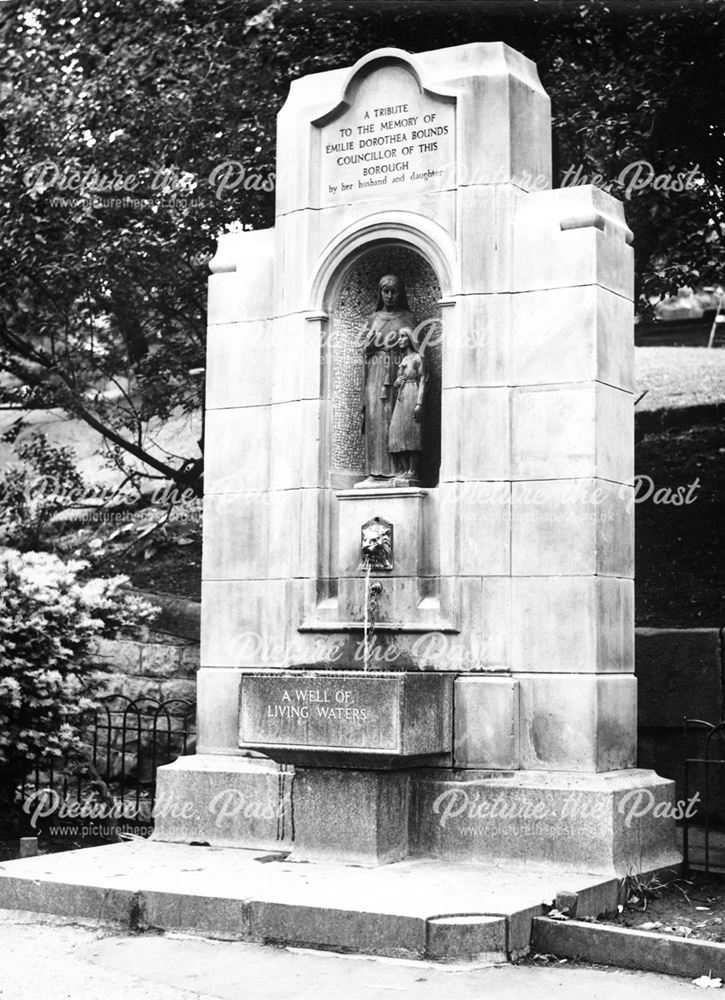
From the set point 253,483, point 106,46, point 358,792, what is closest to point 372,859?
point 358,792

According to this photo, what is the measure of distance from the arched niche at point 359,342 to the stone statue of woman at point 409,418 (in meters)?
0.13

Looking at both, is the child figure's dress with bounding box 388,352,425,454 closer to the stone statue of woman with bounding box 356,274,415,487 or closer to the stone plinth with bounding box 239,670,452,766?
the stone statue of woman with bounding box 356,274,415,487

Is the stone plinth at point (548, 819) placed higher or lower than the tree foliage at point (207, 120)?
lower

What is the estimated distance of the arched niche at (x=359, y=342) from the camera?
11.4 meters

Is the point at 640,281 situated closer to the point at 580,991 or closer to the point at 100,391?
the point at 100,391

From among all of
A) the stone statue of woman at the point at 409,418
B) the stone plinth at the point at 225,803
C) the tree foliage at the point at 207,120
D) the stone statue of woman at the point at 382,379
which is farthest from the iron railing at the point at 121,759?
the tree foliage at the point at 207,120

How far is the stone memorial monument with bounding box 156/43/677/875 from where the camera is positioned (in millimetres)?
9938

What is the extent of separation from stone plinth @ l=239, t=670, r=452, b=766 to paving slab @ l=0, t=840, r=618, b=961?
0.85 metres

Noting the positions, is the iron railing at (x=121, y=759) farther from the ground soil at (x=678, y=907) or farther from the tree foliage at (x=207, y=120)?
the ground soil at (x=678, y=907)

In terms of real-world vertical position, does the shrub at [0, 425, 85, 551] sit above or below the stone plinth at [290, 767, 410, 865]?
above

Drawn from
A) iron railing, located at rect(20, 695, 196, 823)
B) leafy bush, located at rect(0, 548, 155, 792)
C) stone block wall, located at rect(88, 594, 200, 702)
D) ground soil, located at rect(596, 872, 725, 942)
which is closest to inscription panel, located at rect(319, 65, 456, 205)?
leafy bush, located at rect(0, 548, 155, 792)

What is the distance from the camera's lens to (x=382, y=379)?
448 inches

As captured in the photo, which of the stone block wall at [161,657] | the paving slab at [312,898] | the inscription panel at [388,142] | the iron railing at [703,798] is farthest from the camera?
the stone block wall at [161,657]

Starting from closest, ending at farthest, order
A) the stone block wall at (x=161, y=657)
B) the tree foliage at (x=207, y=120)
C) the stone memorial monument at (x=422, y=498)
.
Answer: the stone memorial monument at (x=422, y=498)
the tree foliage at (x=207, y=120)
the stone block wall at (x=161, y=657)
